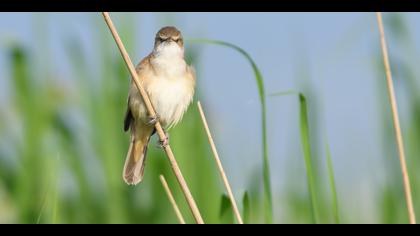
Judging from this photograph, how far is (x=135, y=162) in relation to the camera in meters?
3.75

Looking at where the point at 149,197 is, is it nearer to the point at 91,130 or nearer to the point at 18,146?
the point at 91,130

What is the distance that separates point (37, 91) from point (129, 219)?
842mm

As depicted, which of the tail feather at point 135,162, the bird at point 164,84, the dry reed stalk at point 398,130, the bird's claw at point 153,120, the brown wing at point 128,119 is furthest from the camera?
the brown wing at point 128,119

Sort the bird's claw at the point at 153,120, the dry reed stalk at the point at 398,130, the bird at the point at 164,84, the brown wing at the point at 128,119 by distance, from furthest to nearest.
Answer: the brown wing at the point at 128,119, the bird at the point at 164,84, the bird's claw at the point at 153,120, the dry reed stalk at the point at 398,130

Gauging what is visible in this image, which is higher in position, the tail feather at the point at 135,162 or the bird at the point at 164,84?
the bird at the point at 164,84

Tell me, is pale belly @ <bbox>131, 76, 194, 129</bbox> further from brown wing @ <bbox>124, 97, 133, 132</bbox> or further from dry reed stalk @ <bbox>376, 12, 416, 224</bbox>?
dry reed stalk @ <bbox>376, 12, 416, 224</bbox>

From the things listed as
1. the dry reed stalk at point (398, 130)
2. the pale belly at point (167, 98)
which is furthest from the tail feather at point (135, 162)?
the dry reed stalk at point (398, 130)

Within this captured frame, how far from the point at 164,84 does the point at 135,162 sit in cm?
48

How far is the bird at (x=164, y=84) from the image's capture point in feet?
11.4

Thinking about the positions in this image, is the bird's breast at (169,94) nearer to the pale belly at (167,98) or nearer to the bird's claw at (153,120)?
the pale belly at (167,98)

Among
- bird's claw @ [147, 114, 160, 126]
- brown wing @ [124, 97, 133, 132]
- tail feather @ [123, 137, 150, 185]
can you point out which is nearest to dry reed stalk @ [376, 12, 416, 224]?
bird's claw @ [147, 114, 160, 126]

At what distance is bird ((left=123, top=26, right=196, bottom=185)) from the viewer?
3.47 m

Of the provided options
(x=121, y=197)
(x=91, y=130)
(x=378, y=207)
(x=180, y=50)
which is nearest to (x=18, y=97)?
(x=91, y=130)

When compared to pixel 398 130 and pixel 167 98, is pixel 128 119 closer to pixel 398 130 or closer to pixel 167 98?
pixel 167 98
